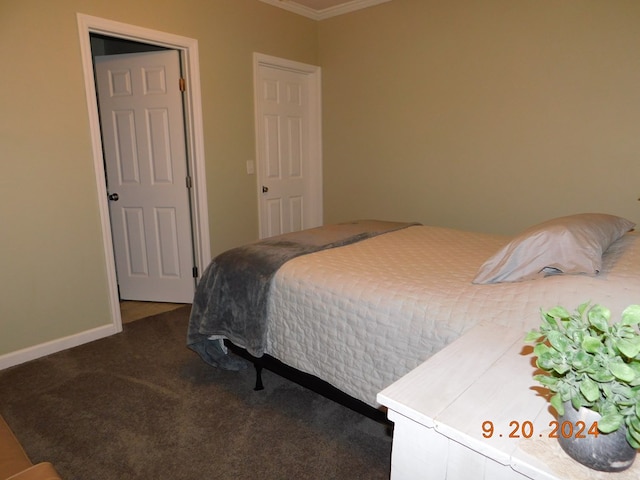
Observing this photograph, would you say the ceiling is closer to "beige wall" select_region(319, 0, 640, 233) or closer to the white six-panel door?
"beige wall" select_region(319, 0, 640, 233)

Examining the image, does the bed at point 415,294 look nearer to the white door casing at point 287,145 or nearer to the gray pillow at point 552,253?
the gray pillow at point 552,253

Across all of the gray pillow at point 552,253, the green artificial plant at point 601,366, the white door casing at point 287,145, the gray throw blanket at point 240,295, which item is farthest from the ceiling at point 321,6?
the green artificial plant at point 601,366

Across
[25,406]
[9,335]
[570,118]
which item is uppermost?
[570,118]

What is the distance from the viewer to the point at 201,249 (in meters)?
3.53

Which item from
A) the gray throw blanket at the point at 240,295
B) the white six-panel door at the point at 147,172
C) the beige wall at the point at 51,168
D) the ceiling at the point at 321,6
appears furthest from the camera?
the ceiling at the point at 321,6

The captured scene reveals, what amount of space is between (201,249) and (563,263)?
9.12ft

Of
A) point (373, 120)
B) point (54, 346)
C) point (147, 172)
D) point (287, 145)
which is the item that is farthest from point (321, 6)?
point (54, 346)

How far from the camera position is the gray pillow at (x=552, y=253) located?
4.96 ft

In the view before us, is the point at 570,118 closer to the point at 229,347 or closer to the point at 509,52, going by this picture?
the point at 509,52

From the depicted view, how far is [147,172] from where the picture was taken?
A: 345 centimetres

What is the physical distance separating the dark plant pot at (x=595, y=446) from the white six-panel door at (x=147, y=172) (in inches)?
127

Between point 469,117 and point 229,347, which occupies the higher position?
point 469,117

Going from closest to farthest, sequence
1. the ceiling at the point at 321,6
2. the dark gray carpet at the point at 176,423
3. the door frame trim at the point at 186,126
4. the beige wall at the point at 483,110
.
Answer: the dark gray carpet at the point at 176,423
the door frame trim at the point at 186,126
the beige wall at the point at 483,110
the ceiling at the point at 321,6

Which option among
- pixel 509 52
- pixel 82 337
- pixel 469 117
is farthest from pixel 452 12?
pixel 82 337
